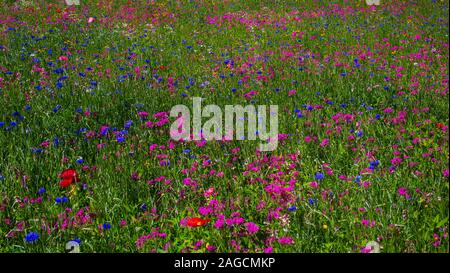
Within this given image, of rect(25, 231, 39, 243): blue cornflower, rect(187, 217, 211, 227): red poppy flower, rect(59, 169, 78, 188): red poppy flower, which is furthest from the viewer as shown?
A: rect(59, 169, 78, 188): red poppy flower

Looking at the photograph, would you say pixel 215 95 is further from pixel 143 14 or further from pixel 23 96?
→ pixel 143 14

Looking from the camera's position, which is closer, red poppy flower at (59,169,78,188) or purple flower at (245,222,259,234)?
purple flower at (245,222,259,234)

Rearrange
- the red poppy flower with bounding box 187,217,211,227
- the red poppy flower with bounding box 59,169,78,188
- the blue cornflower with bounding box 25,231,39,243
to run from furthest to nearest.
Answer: the red poppy flower with bounding box 59,169,78,188, the red poppy flower with bounding box 187,217,211,227, the blue cornflower with bounding box 25,231,39,243

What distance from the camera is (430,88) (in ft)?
17.2

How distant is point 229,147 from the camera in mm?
4148

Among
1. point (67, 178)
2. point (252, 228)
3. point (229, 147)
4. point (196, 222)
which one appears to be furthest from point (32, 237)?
point (229, 147)

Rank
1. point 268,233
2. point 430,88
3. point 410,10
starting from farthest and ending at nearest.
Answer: point 410,10
point 430,88
point 268,233

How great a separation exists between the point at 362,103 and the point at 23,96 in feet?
14.5

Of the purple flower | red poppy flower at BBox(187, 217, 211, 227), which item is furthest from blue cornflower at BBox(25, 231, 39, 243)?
the purple flower

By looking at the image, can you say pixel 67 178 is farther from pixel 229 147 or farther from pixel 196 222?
pixel 229 147

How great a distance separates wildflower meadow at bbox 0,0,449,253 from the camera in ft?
9.26

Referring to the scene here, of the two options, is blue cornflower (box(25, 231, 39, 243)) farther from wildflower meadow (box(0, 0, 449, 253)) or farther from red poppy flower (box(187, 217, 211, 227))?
red poppy flower (box(187, 217, 211, 227))

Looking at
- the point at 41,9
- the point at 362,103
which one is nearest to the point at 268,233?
the point at 362,103

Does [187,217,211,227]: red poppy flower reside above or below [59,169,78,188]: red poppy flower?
below
